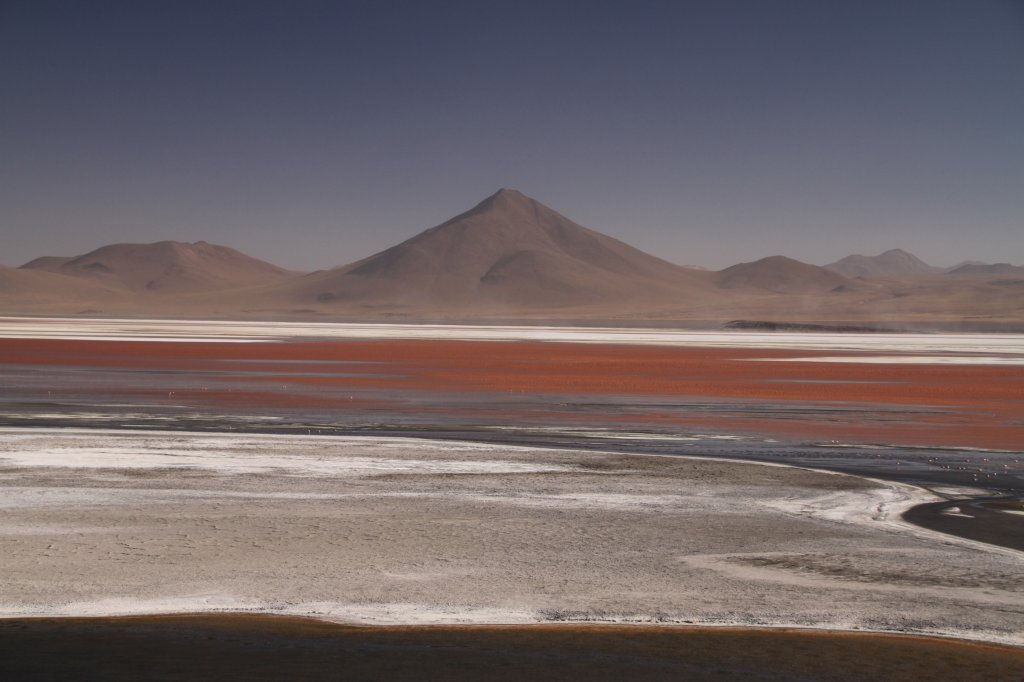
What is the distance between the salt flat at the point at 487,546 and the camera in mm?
7766

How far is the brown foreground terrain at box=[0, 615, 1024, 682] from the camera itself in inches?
249

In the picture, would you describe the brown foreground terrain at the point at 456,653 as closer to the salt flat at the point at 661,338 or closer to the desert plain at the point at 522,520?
the desert plain at the point at 522,520

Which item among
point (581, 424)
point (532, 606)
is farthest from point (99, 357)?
point (532, 606)

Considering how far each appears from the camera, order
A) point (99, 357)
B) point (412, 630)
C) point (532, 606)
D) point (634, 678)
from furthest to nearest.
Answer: point (99, 357) < point (532, 606) < point (412, 630) < point (634, 678)

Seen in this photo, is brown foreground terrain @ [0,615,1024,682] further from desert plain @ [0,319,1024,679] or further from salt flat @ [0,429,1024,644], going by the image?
salt flat @ [0,429,1024,644]

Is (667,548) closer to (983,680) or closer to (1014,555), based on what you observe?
(1014,555)

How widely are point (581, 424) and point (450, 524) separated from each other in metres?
9.64

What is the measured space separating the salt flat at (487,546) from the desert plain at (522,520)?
0.04m

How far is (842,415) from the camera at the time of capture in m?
22.3

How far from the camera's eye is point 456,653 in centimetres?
674

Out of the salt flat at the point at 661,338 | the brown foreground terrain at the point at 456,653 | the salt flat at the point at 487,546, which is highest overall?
the salt flat at the point at 661,338

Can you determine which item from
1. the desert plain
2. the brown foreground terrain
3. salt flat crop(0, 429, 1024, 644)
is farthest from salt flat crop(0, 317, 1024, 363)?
the brown foreground terrain

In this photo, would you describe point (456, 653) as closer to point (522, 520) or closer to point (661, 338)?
point (522, 520)

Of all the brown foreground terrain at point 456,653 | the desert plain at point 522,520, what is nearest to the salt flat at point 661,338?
the desert plain at point 522,520
